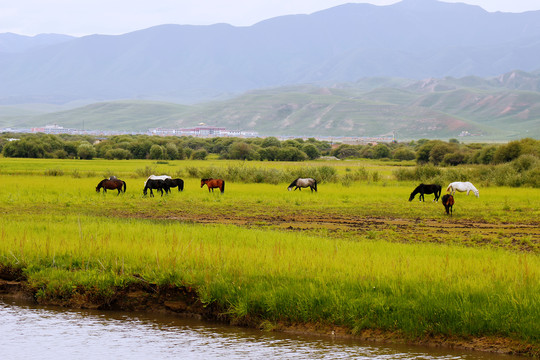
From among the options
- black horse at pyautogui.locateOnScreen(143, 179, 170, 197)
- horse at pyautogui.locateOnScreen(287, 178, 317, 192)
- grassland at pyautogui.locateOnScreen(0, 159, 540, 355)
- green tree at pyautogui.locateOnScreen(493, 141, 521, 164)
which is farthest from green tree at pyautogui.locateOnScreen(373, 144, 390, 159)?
grassland at pyautogui.locateOnScreen(0, 159, 540, 355)

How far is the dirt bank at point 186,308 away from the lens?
11570 mm

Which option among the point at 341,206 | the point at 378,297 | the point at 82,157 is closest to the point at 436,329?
the point at 378,297

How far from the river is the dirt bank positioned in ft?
0.56

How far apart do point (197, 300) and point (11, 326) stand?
134 inches

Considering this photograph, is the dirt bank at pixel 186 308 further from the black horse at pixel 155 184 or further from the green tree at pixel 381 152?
the green tree at pixel 381 152

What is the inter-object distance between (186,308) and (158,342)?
1.54 metres

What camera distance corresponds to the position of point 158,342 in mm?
12188

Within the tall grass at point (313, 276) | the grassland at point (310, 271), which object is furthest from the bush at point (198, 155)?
the tall grass at point (313, 276)

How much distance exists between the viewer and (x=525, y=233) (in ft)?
72.2

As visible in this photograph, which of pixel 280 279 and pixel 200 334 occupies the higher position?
pixel 280 279

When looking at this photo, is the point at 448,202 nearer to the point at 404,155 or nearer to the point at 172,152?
the point at 172,152

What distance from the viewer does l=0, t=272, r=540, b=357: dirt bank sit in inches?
456

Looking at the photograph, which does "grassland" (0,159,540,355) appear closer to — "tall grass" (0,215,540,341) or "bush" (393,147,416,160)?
"tall grass" (0,215,540,341)

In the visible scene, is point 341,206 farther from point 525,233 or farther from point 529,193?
point 529,193
